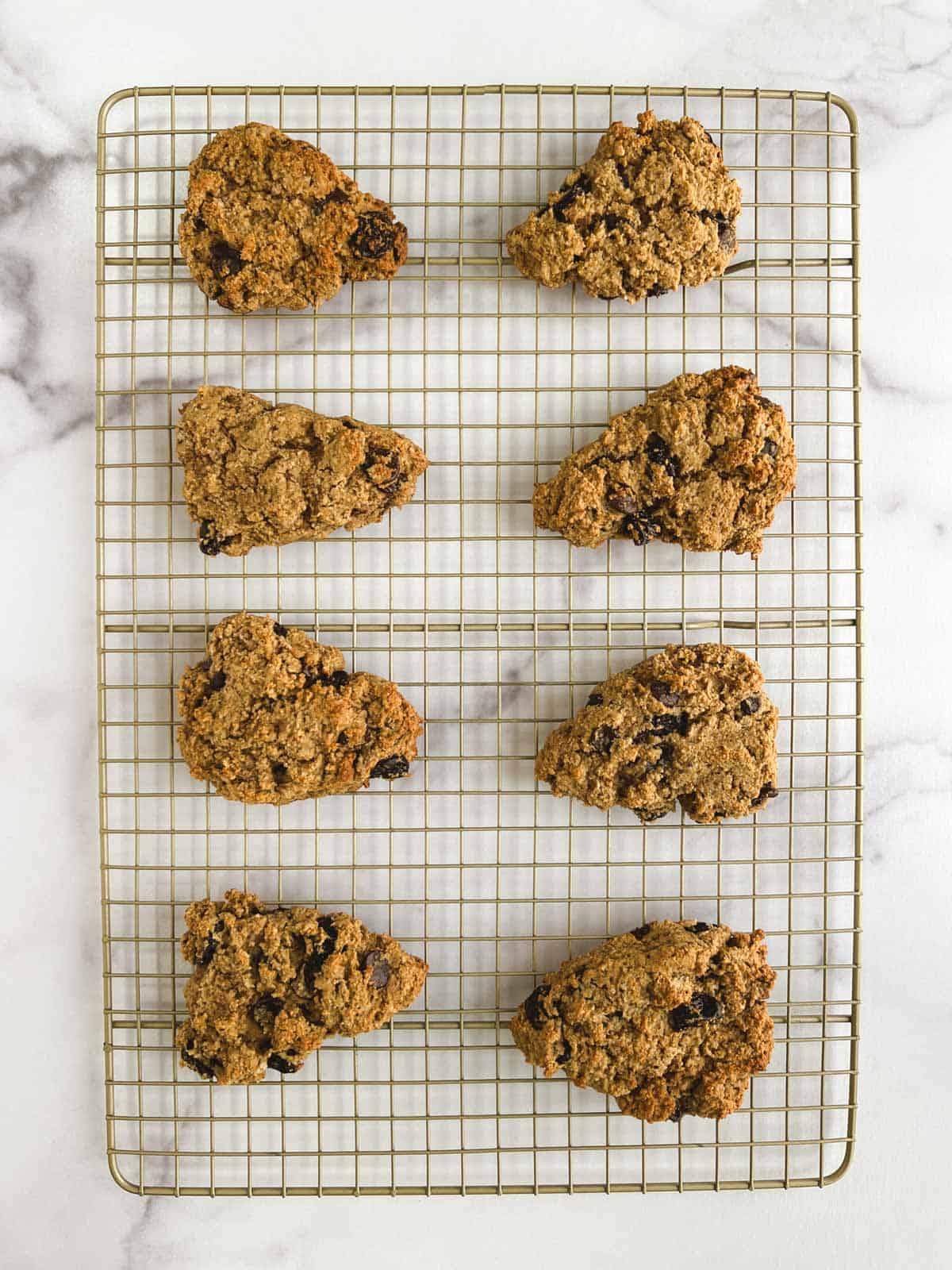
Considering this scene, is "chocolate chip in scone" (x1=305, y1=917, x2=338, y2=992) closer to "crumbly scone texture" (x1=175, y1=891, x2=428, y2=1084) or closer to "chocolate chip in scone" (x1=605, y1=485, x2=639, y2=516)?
"crumbly scone texture" (x1=175, y1=891, x2=428, y2=1084)

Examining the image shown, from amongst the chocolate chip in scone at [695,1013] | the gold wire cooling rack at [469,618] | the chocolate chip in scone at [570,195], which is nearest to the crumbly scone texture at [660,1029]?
the chocolate chip in scone at [695,1013]

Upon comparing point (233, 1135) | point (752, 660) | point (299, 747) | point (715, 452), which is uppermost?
point (715, 452)

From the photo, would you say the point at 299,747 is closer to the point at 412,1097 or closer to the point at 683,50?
the point at 412,1097

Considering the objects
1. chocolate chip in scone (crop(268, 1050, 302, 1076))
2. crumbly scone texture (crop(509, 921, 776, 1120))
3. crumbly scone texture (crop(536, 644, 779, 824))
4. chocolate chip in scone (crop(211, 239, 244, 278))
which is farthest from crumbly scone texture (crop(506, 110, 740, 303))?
chocolate chip in scone (crop(268, 1050, 302, 1076))

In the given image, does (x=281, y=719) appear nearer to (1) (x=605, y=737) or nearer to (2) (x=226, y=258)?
(1) (x=605, y=737)

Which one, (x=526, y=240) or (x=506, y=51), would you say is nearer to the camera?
(x=526, y=240)

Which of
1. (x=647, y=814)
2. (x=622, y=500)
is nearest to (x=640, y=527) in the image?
(x=622, y=500)

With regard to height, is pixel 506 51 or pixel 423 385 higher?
pixel 506 51
